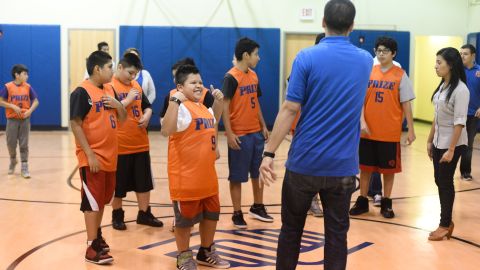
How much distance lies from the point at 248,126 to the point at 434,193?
3.02 meters

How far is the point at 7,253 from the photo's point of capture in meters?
4.78

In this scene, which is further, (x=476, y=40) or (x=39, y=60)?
(x=476, y=40)

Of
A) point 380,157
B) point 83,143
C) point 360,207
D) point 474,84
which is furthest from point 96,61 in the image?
point 474,84

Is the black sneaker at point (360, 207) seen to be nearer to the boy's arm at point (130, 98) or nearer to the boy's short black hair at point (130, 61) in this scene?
the boy's arm at point (130, 98)

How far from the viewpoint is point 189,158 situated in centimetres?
427

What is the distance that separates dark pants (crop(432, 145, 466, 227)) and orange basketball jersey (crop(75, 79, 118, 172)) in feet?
9.17

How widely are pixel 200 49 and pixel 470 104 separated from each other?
786 cm

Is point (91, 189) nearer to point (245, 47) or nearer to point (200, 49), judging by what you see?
point (245, 47)

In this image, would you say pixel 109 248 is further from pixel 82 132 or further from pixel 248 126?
pixel 248 126

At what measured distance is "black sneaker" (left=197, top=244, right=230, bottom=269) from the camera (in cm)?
453

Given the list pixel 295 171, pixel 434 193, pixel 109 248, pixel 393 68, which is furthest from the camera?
pixel 434 193

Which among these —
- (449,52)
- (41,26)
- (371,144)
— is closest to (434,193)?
(371,144)

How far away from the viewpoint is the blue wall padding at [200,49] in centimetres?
1466

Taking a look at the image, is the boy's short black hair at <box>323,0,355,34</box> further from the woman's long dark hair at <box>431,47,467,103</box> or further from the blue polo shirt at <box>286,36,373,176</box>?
the woman's long dark hair at <box>431,47,467,103</box>
